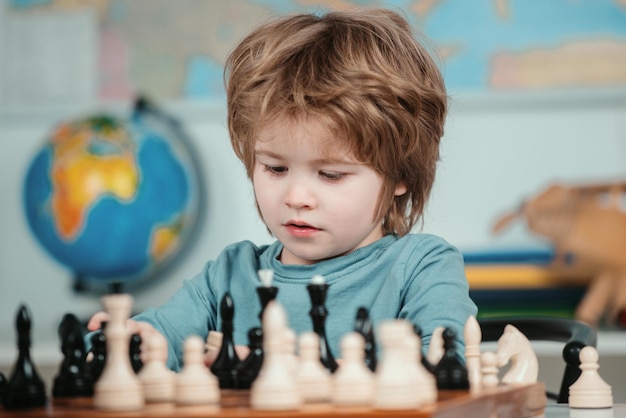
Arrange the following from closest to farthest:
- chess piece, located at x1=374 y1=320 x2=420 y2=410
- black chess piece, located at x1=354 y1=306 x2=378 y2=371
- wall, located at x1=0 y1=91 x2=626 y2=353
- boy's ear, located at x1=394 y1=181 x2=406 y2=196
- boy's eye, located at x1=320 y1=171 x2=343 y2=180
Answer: chess piece, located at x1=374 y1=320 x2=420 y2=410
black chess piece, located at x1=354 y1=306 x2=378 y2=371
boy's eye, located at x1=320 y1=171 x2=343 y2=180
boy's ear, located at x1=394 y1=181 x2=406 y2=196
wall, located at x1=0 y1=91 x2=626 y2=353

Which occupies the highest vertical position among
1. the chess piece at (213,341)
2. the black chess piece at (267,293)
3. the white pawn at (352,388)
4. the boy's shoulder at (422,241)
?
the boy's shoulder at (422,241)

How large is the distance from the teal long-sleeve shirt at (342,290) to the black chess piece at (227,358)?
11.2 inches

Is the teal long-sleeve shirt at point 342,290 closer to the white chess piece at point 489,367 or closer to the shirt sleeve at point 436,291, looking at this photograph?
the shirt sleeve at point 436,291

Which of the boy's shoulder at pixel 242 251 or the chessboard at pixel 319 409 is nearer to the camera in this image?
the chessboard at pixel 319 409

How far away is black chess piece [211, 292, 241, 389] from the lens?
100cm

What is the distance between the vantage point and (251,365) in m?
0.99

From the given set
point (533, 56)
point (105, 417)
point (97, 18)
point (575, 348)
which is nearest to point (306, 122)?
point (575, 348)

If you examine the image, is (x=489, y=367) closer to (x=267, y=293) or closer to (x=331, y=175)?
(x=267, y=293)

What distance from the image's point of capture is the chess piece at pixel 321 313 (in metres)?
1.00

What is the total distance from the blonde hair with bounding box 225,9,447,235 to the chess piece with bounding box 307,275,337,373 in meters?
0.35

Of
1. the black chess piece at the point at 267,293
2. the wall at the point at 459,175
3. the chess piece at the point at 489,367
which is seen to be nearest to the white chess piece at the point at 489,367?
the chess piece at the point at 489,367

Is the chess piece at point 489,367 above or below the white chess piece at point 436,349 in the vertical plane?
below

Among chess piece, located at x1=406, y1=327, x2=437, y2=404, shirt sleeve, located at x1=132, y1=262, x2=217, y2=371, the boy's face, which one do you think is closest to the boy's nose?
the boy's face

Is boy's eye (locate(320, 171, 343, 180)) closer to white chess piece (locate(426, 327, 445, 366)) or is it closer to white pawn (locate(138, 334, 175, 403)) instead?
white chess piece (locate(426, 327, 445, 366))
